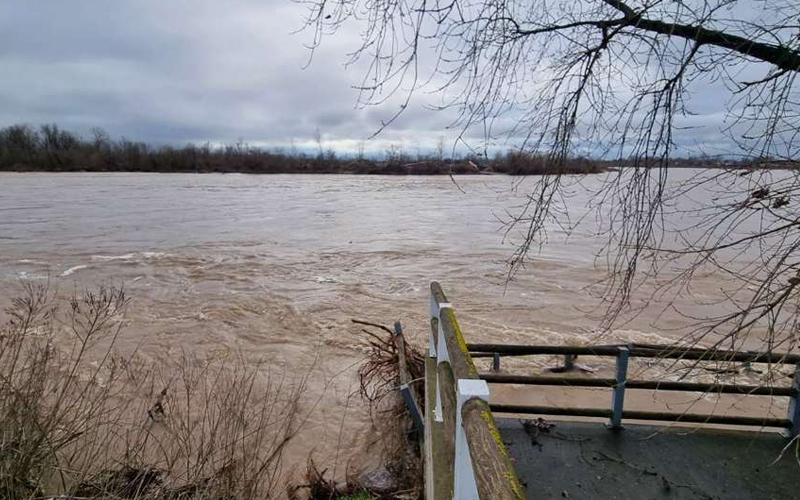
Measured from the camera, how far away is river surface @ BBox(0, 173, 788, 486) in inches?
380

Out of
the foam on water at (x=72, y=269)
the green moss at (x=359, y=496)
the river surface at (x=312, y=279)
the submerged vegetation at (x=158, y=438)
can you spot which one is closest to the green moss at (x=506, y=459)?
the river surface at (x=312, y=279)

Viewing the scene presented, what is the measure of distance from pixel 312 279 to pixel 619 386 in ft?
39.2

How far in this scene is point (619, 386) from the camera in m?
4.00

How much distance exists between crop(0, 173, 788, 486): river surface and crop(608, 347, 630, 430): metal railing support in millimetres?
1697

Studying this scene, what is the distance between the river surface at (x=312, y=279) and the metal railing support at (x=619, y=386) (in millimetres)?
1697

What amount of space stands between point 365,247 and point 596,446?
16.4m

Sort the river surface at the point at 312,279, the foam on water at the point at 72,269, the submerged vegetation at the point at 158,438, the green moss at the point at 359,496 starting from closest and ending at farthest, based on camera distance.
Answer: the submerged vegetation at the point at 158,438
the green moss at the point at 359,496
the river surface at the point at 312,279
the foam on water at the point at 72,269

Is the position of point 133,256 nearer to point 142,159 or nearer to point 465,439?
point 465,439

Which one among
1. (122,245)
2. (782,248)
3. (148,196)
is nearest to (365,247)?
(122,245)

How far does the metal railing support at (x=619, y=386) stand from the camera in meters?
3.97

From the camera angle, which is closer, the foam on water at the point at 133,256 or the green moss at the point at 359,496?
the green moss at the point at 359,496

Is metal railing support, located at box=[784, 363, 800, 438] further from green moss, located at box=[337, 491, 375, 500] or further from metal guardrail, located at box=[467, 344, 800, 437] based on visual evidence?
green moss, located at box=[337, 491, 375, 500]

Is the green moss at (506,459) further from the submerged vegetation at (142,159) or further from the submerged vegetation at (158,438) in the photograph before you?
the submerged vegetation at (142,159)

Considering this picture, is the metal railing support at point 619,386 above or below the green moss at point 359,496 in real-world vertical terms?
above
